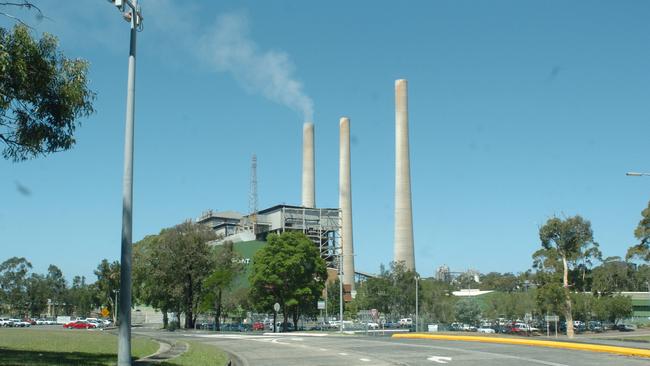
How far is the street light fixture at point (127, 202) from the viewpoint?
14.0 meters

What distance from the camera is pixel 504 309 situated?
104438 mm

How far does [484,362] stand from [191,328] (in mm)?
61196

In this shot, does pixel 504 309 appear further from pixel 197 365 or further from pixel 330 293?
pixel 197 365

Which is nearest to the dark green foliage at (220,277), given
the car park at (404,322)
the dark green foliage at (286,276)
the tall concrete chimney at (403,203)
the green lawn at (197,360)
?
the dark green foliage at (286,276)

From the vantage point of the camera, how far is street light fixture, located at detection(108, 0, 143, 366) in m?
14.0

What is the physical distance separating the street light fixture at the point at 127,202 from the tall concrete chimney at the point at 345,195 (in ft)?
374

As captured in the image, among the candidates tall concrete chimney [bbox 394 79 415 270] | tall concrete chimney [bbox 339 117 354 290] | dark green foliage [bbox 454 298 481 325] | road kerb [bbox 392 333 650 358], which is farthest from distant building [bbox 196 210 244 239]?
road kerb [bbox 392 333 650 358]

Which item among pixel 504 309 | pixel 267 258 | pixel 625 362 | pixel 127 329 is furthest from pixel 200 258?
pixel 127 329

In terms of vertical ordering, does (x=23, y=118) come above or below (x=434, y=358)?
above

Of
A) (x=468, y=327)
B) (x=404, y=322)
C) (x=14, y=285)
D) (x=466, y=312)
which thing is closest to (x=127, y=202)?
(x=468, y=327)

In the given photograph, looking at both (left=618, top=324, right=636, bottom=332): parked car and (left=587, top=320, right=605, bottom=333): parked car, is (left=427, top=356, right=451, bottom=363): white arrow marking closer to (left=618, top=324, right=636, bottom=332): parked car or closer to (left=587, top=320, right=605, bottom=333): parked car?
(left=587, top=320, right=605, bottom=333): parked car

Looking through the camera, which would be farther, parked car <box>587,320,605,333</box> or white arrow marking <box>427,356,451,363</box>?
parked car <box>587,320,605,333</box>

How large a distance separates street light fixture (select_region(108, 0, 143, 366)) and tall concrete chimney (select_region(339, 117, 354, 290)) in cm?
11409

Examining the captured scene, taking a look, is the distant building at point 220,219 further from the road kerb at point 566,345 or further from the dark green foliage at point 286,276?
the road kerb at point 566,345
